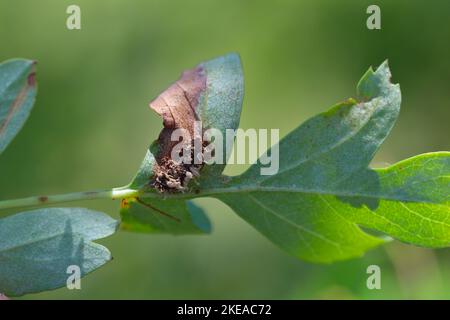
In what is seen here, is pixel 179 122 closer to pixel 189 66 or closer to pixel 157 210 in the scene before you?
pixel 157 210

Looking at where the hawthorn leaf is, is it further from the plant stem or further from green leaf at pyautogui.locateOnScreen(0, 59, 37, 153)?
green leaf at pyautogui.locateOnScreen(0, 59, 37, 153)

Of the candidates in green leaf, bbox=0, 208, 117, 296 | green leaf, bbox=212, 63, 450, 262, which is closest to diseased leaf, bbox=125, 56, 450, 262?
green leaf, bbox=212, 63, 450, 262

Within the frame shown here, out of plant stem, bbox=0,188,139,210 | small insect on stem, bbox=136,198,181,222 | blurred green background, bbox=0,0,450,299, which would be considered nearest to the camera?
plant stem, bbox=0,188,139,210

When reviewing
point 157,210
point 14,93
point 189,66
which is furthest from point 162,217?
point 189,66

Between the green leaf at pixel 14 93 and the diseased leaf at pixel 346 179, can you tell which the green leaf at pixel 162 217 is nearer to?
the diseased leaf at pixel 346 179

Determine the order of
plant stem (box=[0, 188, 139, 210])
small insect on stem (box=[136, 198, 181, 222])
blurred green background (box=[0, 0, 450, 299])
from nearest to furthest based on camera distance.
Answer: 1. plant stem (box=[0, 188, 139, 210])
2. small insect on stem (box=[136, 198, 181, 222])
3. blurred green background (box=[0, 0, 450, 299])

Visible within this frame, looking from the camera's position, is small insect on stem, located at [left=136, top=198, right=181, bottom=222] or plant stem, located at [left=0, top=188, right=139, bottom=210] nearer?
plant stem, located at [left=0, top=188, right=139, bottom=210]
